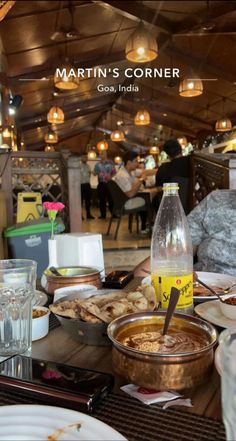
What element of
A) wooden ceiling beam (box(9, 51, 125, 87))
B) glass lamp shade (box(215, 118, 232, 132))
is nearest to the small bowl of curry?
wooden ceiling beam (box(9, 51, 125, 87))

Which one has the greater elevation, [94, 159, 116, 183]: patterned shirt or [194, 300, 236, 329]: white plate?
[94, 159, 116, 183]: patterned shirt

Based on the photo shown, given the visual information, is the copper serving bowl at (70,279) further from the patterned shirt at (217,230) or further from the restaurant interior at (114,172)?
the patterned shirt at (217,230)

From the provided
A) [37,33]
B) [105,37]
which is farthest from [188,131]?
[37,33]

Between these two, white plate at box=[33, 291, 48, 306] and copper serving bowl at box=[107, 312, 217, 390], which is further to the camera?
white plate at box=[33, 291, 48, 306]

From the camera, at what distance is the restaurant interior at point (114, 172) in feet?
1.78

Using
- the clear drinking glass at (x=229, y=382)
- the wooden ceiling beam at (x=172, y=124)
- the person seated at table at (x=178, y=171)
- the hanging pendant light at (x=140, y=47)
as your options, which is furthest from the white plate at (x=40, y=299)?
the wooden ceiling beam at (x=172, y=124)

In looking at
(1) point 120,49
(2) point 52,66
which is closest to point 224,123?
(1) point 120,49

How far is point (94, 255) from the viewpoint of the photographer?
4.23 ft

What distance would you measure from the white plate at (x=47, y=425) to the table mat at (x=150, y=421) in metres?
0.05

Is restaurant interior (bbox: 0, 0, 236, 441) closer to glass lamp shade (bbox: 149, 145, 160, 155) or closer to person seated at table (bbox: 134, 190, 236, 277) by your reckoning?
glass lamp shade (bbox: 149, 145, 160, 155)

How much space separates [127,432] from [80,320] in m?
0.30

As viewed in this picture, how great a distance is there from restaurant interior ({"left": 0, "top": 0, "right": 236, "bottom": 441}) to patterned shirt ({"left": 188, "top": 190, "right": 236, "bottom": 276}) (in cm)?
50

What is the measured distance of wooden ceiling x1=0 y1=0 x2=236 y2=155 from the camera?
18.5 ft

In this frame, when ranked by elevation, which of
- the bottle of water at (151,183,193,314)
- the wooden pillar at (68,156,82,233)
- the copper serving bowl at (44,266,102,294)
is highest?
the wooden pillar at (68,156,82,233)
